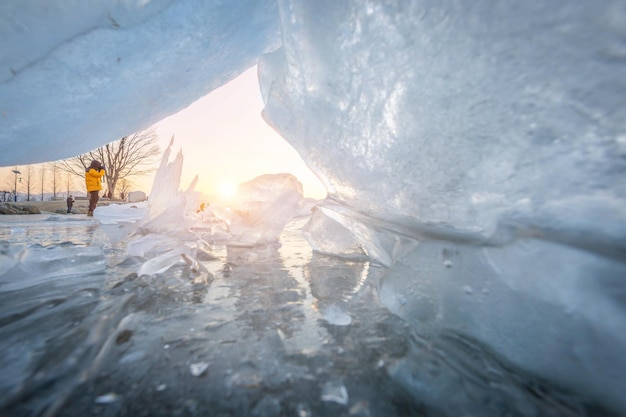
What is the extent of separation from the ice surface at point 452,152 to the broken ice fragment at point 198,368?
3.1 inches

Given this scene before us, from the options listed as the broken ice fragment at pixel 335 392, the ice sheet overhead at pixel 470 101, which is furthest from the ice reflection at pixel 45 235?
the broken ice fragment at pixel 335 392

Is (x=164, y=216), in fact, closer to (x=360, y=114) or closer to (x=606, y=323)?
(x=360, y=114)

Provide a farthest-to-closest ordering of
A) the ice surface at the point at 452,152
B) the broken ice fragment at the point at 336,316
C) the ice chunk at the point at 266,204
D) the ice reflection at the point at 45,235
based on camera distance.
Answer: the ice chunk at the point at 266,204 < the ice reflection at the point at 45,235 < the broken ice fragment at the point at 336,316 < the ice surface at the point at 452,152

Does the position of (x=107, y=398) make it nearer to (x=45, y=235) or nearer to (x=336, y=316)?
(x=336, y=316)

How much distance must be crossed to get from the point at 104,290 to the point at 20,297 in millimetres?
251

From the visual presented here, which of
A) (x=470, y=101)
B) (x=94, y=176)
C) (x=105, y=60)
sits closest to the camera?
(x=470, y=101)

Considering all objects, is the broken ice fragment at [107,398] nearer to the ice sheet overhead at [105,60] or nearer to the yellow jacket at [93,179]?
the ice sheet overhead at [105,60]

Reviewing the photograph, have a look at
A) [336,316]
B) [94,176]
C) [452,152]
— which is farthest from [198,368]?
[94,176]

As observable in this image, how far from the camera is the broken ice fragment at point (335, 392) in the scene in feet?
1.64

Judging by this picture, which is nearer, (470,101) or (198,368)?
(198,368)

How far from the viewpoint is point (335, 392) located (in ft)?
1.70

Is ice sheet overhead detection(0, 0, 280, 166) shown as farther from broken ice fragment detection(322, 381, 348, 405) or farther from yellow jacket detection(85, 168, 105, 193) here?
yellow jacket detection(85, 168, 105, 193)

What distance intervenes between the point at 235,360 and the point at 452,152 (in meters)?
0.90

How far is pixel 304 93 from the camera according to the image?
1279 millimetres
